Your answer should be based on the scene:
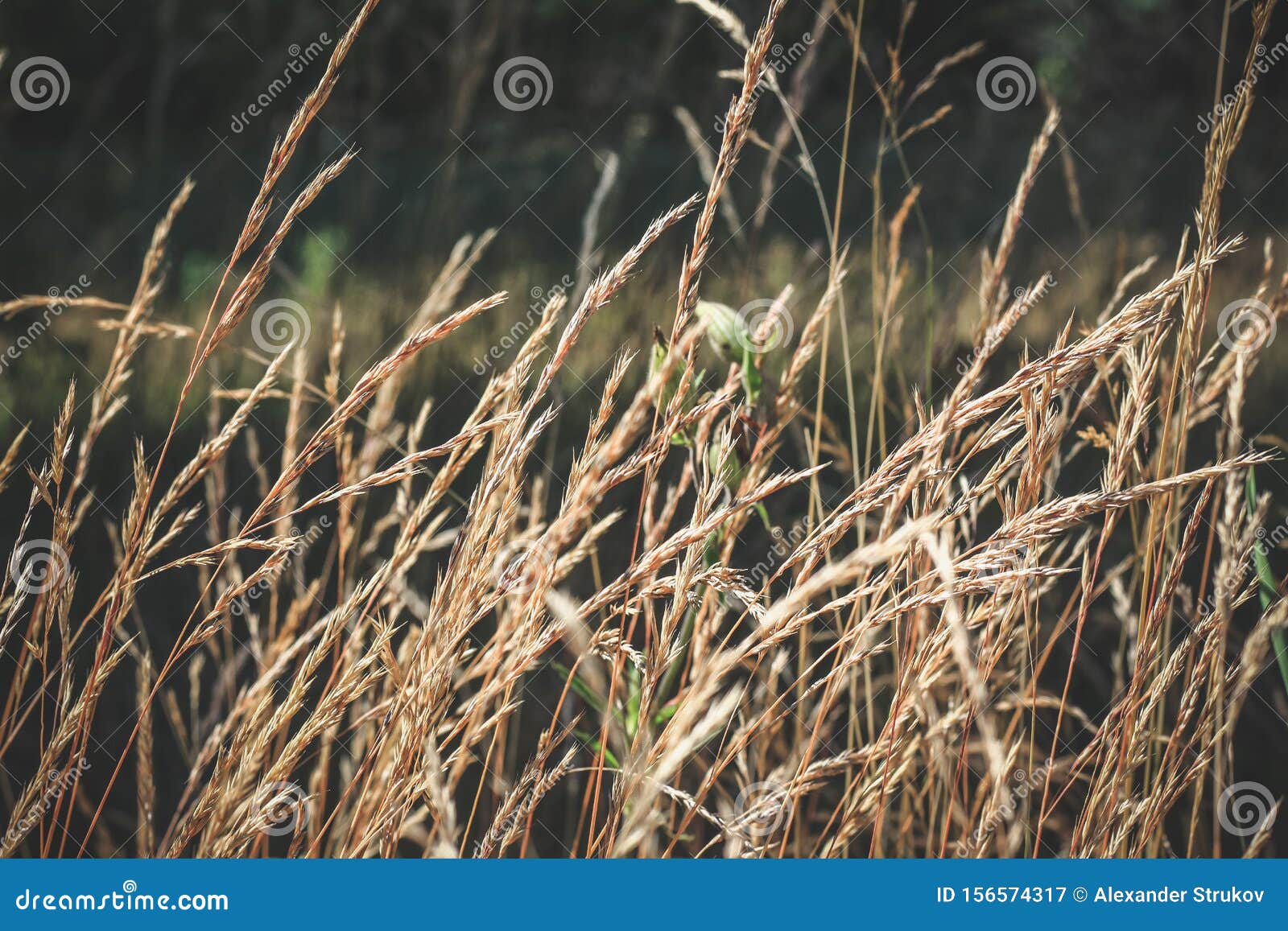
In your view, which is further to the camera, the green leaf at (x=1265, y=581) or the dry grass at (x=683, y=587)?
the green leaf at (x=1265, y=581)

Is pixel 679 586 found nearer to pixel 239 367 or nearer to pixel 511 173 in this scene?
pixel 239 367

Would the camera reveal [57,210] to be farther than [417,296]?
Yes

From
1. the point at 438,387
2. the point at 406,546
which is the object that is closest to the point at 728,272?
the point at 438,387

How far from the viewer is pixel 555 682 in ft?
5.33

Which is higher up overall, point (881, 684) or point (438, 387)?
point (438, 387)

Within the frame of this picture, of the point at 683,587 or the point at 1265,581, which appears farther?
the point at 1265,581

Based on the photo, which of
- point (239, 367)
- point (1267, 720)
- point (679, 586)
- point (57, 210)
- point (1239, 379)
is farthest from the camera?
point (57, 210)

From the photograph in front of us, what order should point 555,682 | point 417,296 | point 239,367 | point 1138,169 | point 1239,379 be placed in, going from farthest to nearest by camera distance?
1. point 1138,169
2. point 417,296
3. point 239,367
4. point 555,682
5. point 1239,379

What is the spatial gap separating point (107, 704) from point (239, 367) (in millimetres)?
1660

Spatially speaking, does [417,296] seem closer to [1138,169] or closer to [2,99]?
[2,99]

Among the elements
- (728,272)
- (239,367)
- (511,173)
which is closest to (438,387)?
(239,367)

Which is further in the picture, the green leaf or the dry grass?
the green leaf

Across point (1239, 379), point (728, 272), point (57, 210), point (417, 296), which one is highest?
point (57, 210)

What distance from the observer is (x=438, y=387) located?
2.50 metres
